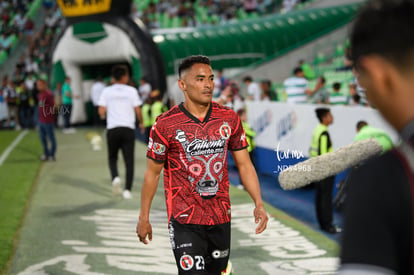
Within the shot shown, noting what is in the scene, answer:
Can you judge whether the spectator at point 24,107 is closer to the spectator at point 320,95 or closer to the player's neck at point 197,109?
the spectator at point 320,95

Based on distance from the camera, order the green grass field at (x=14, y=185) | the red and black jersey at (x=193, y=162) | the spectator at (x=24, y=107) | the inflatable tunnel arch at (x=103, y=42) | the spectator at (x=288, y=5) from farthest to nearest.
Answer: the spectator at (x=288, y=5) < the spectator at (x=24, y=107) < the inflatable tunnel arch at (x=103, y=42) < the green grass field at (x=14, y=185) < the red and black jersey at (x=193, y=162)

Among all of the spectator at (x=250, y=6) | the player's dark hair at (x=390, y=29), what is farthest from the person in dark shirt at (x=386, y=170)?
the spectator at (x=250, y=6)

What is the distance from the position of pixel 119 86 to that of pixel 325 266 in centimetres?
504

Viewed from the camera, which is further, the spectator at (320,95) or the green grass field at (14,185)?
the spectator at (320,95)

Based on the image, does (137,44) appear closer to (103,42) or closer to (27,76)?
(103,42)

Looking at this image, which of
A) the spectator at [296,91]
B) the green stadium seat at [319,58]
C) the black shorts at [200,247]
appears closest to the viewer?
the black shorts at [200,247]

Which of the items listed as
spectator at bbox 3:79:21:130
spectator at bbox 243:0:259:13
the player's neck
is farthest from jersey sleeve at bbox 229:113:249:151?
spectator at bbox 243:0:259:13

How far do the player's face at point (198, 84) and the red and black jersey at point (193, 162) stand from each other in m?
0.12

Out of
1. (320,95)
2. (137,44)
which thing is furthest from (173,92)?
(137,44)

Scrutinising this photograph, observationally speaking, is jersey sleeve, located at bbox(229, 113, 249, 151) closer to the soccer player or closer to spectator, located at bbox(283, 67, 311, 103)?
the soccer player

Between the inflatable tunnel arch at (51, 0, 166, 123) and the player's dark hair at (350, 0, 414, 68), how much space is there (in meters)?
24.2

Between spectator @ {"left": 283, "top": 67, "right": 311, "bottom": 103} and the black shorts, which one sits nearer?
the black shorts

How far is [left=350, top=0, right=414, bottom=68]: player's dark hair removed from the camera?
1.69m

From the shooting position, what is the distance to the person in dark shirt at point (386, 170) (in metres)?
1.65
